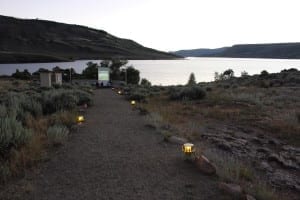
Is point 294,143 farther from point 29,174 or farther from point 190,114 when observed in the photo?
point 29,174

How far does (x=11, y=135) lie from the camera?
709 cm

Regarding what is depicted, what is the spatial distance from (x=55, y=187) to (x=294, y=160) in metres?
6.29

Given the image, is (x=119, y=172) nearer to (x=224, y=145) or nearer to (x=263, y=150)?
(x=224, y=145)

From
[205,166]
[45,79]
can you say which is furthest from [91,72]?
[205,166]

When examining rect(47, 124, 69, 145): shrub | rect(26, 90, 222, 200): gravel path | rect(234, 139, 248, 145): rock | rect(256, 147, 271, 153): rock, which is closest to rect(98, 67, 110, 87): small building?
rect(234, 139, 248, 145): rock

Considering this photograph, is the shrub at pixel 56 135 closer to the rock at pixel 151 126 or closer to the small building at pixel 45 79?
the rock at pixel 151 126

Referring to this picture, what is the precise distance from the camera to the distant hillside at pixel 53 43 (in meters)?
158

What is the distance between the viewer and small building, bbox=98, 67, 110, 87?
3108 cm

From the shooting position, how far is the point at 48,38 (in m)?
175

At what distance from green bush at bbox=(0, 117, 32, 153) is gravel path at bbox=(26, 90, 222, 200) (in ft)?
2.66

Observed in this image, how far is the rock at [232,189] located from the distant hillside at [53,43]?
141m

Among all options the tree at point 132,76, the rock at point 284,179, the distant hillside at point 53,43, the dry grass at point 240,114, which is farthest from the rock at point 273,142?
the distant hillside at point 53,43

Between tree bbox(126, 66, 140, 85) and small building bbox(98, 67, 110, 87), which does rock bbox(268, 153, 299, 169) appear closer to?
small building bbox(98, 67, 110, 87)

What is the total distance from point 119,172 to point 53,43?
17342 centimetres
